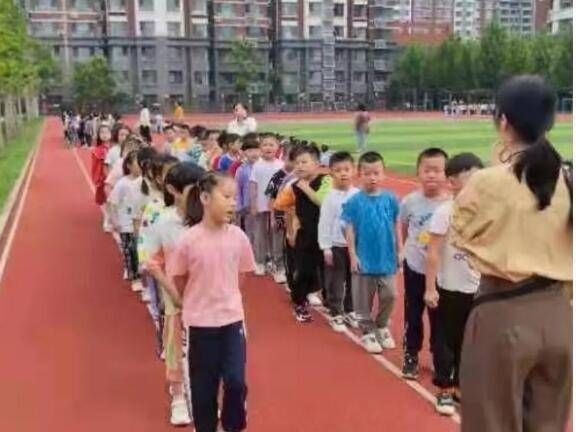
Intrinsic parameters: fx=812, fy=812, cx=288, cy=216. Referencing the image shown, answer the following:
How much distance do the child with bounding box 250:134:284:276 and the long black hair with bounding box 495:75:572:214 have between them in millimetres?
5529

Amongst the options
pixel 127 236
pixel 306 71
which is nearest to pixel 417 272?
pixel 127 236

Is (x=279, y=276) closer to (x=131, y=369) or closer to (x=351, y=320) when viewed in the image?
(x=351, y=320)

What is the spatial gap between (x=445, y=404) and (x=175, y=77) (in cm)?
6943

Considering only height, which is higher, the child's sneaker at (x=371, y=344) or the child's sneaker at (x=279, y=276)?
the child's sneaker at (x=371, y=344)

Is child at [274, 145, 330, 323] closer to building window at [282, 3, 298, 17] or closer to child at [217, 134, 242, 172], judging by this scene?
child at [217, 134, 242, 172]

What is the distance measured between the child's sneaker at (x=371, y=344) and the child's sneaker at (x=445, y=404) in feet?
3.63

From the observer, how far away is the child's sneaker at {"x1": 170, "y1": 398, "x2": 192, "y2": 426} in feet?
15.4

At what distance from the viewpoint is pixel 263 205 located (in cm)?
826

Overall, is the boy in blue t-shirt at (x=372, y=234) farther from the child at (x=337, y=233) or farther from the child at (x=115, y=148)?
the child at (x=115, y=148)

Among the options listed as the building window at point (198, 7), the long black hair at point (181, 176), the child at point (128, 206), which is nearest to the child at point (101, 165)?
the child at point (128, 206)

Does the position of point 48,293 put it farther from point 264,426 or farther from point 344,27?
point 344,27

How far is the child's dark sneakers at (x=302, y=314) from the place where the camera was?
268 inches

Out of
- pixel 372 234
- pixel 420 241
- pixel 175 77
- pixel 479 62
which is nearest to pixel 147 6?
pixel 175 77

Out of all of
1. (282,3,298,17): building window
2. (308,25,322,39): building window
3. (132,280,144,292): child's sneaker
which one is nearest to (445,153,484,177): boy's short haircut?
(132,280,144,292): child's sneaker
